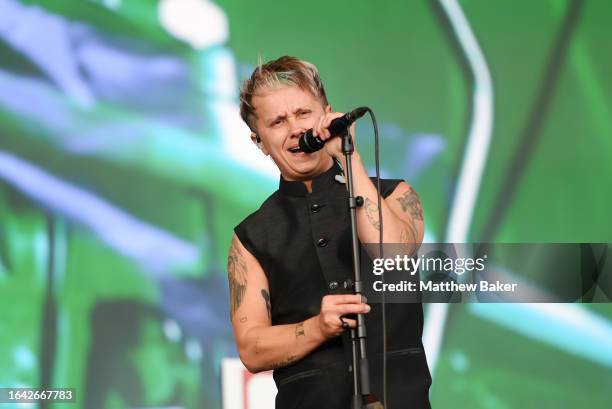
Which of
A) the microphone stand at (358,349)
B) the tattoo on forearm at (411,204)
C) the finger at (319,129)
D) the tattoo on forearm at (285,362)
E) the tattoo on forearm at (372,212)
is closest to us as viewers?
the microphone stand at (358,349)

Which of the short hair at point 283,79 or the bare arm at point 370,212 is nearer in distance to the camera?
the bare arm at point 370,212

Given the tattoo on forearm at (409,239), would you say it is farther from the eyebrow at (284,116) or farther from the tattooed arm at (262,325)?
the eyebrow at (284,116)

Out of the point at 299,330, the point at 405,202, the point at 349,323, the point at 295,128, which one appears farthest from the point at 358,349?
the point at 295,128

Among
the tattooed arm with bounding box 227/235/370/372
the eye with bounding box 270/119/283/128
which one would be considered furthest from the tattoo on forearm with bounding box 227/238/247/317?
the eye with bounding box 270/119/283/128

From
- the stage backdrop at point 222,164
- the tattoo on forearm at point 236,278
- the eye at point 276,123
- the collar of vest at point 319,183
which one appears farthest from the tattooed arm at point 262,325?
the stage backdrop at point 222,164

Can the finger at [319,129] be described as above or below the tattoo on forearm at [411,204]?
above

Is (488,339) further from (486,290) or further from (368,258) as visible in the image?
(368,258)

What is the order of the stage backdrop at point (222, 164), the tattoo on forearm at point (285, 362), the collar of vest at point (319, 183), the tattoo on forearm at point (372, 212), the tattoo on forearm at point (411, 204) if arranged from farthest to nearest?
the stage backdrop at point (222, 164), the collar of vest at point (319, 183), the tattoo on forearm at point (411, 204), the tattoo on forearm at point (285, 362), the tattoo on forearm at point (372, 212)

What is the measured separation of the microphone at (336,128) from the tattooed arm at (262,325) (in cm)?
32

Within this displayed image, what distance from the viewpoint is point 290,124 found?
7.87 ft

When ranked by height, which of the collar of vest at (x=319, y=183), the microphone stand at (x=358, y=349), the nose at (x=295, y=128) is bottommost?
the microphone stand at (x=358, y=349)

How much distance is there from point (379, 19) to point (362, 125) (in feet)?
1.40

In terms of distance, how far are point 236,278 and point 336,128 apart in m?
0.58

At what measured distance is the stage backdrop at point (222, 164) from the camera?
357 centimetres
